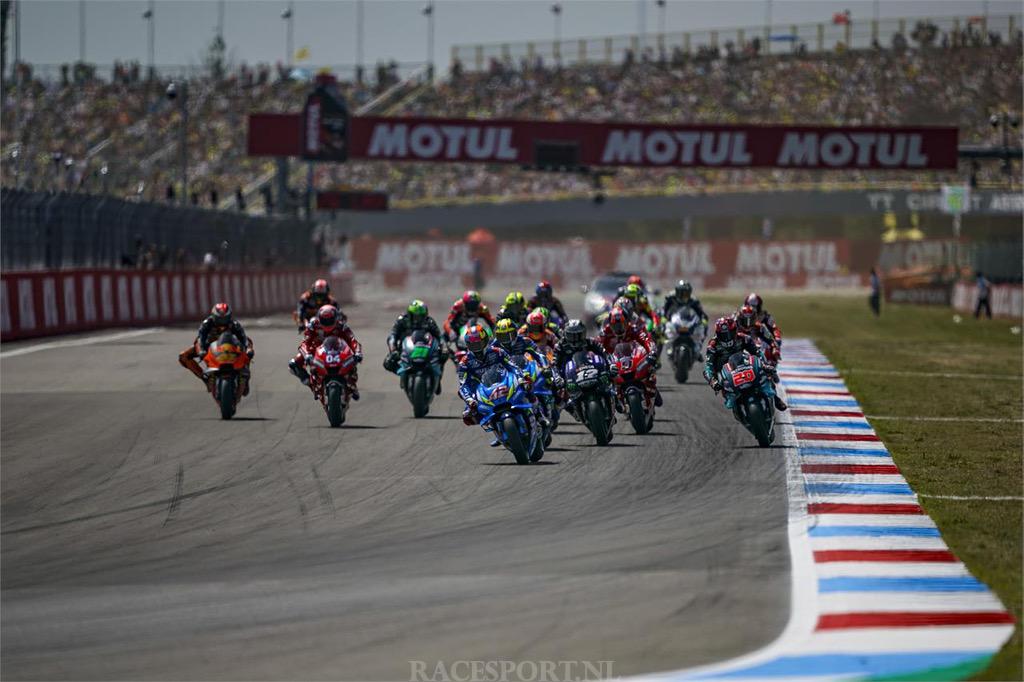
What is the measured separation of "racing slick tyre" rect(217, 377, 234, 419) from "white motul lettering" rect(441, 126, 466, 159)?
3615 cm

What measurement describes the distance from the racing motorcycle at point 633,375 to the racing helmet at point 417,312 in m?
2.48

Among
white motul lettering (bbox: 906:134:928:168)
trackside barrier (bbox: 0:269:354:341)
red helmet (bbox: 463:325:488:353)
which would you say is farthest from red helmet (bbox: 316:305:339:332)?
white motul lettering (bbox: 906:134:928:168)

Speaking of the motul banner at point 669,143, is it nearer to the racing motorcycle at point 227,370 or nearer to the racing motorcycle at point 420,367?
the racing motorcycle at point 420,367

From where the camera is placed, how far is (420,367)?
62.4ft

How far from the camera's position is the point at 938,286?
62.2 m

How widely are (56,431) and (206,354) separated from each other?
2.01 meters

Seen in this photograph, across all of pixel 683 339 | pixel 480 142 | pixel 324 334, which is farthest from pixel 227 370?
pixel 480 142

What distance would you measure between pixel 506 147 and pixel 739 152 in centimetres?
790

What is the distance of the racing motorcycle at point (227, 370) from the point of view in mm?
18609

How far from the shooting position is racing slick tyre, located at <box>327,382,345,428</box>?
1819cm

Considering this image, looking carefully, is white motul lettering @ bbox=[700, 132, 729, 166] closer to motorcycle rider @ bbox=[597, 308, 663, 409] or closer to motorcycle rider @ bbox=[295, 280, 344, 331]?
motorcycle rider @ bbox=[295, 280, 344, 331]

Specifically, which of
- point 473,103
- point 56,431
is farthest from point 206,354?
point 473,103

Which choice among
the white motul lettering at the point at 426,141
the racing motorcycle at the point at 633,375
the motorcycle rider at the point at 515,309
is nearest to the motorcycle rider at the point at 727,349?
the racing motorcycle at the point at 633,375

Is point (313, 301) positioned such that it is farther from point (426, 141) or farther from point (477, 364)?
point (426, 141)
